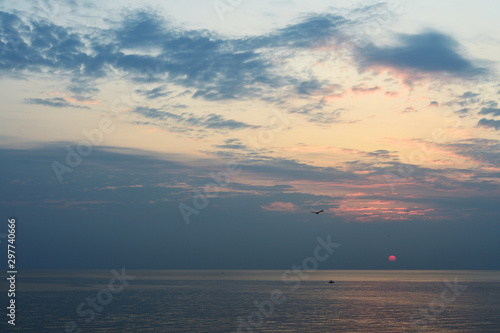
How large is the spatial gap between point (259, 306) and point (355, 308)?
23.4m

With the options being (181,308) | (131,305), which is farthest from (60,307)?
(181,308)

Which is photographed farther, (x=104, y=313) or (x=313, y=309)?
(x=313, y=309)

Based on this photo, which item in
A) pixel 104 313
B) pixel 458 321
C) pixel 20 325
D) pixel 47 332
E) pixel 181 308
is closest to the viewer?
pixel 47 332

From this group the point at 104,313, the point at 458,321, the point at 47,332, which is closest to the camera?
the point at 47,332

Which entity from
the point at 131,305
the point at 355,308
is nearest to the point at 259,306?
the point at 355,308

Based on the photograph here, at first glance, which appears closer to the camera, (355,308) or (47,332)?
(47,332)

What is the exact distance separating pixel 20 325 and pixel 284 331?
148ft

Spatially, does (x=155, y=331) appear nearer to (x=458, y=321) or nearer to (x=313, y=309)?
(x=313, y=309)

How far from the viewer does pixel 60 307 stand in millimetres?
110000

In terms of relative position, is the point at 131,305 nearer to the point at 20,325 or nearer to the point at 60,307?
the point at 60,307

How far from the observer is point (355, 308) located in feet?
382

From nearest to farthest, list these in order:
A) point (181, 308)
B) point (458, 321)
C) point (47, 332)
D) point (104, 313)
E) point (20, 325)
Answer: point (47, 332) → point (20, 325) → point (458, 321) → point (104, 313) → point (181, 308)

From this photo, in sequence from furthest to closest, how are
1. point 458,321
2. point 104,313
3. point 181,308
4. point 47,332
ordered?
1. point 181,308
2. point 104,313
3. point 458,321
4. point 47,332

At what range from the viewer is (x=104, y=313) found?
99.5 meters
